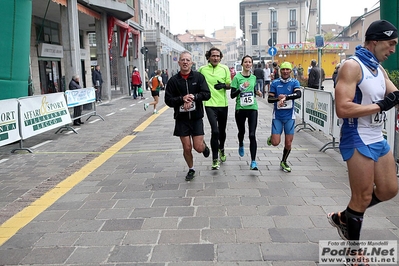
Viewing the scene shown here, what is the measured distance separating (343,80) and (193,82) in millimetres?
2863

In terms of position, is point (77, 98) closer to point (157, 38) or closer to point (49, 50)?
point (49, 50)

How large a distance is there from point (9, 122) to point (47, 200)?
11.4 ft

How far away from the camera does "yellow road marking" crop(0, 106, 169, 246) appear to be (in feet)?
13.2

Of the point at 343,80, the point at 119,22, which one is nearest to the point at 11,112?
the point at 343,80

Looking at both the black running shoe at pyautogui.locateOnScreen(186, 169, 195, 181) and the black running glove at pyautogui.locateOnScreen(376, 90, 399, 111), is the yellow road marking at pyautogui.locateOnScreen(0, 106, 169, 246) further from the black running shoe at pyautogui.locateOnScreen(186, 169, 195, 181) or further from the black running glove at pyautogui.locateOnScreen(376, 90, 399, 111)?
the black running glove at pyautogui.locateOnScreen(376, 90, 399, 111)

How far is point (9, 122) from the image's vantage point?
7.68 metres

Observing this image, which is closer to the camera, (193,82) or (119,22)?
(193,82)

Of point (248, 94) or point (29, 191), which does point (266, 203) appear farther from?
point (29, 191)

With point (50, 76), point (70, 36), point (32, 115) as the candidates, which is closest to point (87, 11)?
point (70, 36)

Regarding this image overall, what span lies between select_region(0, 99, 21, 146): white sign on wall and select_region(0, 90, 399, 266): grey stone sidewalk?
0.40 m

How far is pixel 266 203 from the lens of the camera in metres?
4.55

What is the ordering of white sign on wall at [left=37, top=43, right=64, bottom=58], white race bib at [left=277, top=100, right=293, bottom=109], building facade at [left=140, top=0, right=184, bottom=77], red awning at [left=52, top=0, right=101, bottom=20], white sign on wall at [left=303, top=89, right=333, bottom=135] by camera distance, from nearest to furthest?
white race bib at [left=277, top=100, right=293, bottom=109], white sign on wall at [left=303, top=89, right=333, bottom=135], red awning at [left=52, top=0, right=101, bottom=20], white sign on wall at [left=37, top=43, right=64, bottom=58], building facade at [left=140, top=0, right=184, bottom=77]

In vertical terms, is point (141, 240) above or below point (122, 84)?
below

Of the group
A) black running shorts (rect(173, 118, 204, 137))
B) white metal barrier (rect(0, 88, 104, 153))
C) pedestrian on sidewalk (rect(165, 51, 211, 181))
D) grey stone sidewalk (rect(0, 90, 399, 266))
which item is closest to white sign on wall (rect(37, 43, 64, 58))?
white metal barrier (rect(0, 88, 104, 153))
